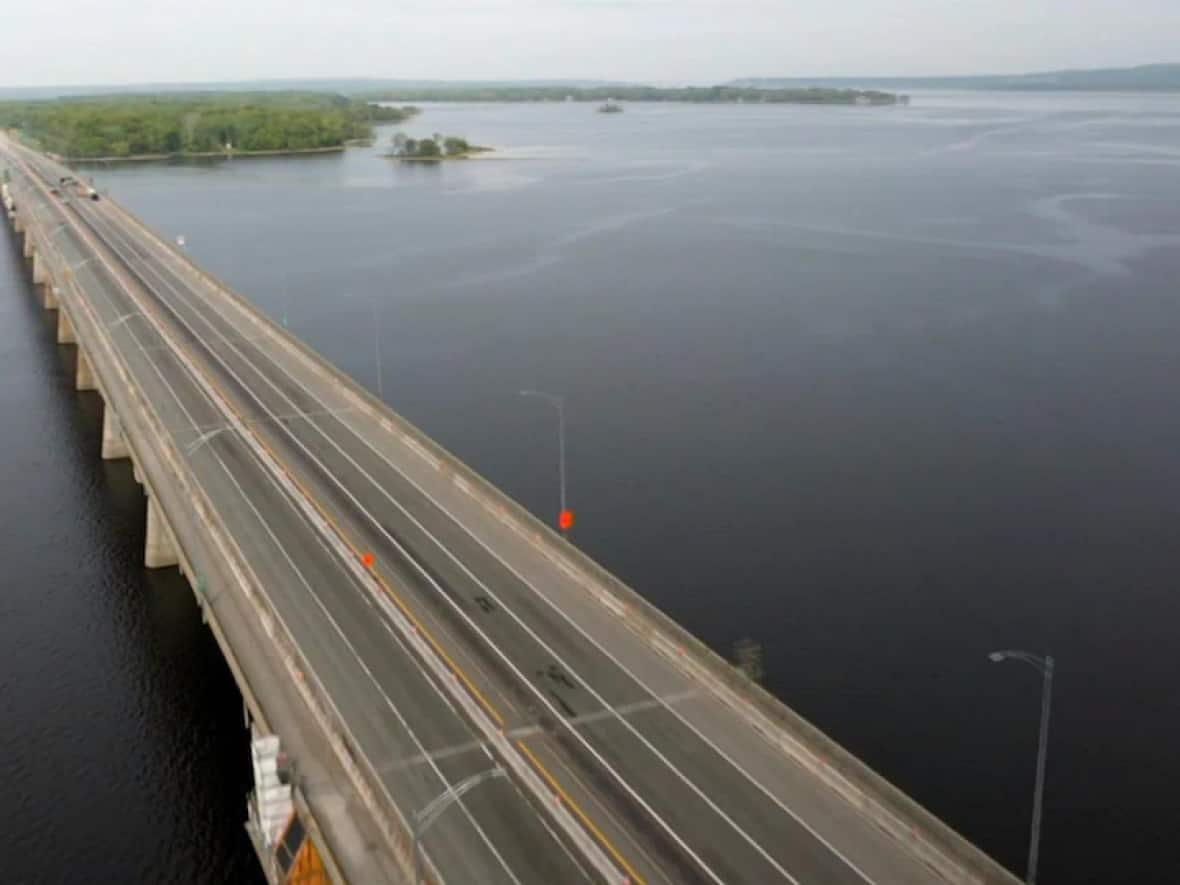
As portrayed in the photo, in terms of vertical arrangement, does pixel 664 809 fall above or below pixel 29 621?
above

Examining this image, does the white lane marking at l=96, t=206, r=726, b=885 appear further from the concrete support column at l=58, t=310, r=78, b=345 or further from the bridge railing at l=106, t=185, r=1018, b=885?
the concrete support column at l=58, t=310, r=78, b=345

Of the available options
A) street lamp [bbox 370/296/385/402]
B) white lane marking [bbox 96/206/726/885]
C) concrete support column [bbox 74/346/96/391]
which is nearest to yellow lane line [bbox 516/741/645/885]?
white lane marking [bbox 96/206/726/885]

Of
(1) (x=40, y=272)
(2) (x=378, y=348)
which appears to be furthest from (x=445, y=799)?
(1) (x=40, y=272)

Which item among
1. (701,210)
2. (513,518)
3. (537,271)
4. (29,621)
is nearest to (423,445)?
(513,518)

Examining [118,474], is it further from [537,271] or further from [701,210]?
[701,210]

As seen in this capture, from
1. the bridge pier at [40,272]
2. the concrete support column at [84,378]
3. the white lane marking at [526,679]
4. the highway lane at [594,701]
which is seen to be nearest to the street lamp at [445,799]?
the highway lane at [594,701]

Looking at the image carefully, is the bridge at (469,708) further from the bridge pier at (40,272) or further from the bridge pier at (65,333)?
the bridge pier at (40,272)
